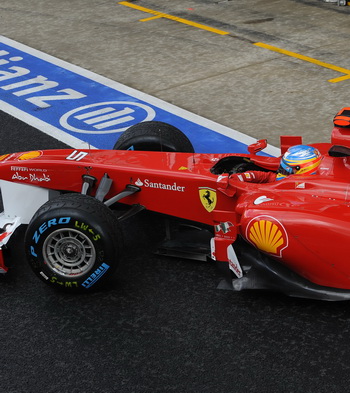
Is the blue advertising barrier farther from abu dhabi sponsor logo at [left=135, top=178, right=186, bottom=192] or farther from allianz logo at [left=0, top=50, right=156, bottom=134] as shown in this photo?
abu dhabi sponsor logo at [left=135, top=178, right=186, bottom=192]

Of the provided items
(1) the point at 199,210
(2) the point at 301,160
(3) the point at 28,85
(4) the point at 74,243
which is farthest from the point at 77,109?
(2) the point at 301,160

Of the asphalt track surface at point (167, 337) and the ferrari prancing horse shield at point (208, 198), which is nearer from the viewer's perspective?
the asphalt track surface at point (167, 337)

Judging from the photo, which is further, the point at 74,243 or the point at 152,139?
the point at 152,139

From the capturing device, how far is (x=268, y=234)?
16.3 ft

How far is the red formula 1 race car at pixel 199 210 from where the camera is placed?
16.2 ft

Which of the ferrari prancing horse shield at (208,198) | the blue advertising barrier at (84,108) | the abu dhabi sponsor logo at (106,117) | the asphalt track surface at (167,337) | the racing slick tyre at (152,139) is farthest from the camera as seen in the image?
the abu dhabi sponsor logo at (106,117)

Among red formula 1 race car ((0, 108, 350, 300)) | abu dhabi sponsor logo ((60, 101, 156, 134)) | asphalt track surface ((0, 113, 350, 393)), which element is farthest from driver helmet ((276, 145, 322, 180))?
abu dhabi sponsor logo ((60, 101, 156, 134))

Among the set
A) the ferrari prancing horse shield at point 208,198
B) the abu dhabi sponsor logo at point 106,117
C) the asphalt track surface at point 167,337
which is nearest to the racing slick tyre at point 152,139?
the ferrari prancing horse shield at point 208,198

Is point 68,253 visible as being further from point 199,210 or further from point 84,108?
point 84,108

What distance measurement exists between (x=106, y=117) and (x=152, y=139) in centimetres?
259

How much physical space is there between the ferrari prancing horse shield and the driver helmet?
50cm

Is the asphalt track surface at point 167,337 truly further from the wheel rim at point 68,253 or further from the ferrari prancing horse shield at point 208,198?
the ferrari prancing horse shield at point 208,198

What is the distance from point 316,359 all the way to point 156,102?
5.09 m

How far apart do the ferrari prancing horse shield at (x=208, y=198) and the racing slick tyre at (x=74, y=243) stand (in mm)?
689
